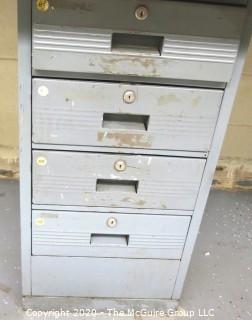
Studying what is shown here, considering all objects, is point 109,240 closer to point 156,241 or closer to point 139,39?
point 156,241

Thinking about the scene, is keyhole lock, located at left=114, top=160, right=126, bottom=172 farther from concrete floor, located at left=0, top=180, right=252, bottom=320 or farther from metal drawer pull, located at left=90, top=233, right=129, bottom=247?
concrete floor, located at left=0, top=180, right=252, bottom=320

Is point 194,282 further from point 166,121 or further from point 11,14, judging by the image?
point 11,14

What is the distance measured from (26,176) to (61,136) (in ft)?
0.48

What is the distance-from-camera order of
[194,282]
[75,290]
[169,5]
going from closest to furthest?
[169,5] → [75,290] → [194,282]

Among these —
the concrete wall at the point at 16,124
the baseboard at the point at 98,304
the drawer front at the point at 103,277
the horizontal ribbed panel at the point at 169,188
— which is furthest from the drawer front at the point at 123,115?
the concrete wall at the point at 16,124

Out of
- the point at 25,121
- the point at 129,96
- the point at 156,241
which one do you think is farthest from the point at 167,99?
the point at 156,241

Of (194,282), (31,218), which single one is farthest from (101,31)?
(194,282)

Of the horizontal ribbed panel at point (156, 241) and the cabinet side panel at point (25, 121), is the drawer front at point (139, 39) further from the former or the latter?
the horizontal ribbed panel at point (156, 241)

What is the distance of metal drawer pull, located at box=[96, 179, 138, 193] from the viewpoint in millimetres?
1199

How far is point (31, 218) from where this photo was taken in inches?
48.0

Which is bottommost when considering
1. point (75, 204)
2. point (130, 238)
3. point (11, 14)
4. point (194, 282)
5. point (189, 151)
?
point (194, 282)

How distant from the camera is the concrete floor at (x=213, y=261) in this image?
1.47 metres

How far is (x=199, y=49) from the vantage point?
39.3 inches

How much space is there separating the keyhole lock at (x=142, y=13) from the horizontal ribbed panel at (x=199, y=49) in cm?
7
